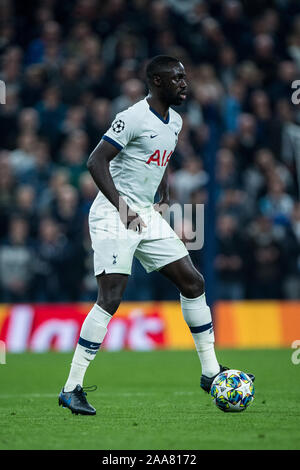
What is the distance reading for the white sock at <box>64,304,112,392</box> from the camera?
655 cm

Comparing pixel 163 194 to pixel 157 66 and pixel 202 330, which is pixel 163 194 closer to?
pixel 157 66

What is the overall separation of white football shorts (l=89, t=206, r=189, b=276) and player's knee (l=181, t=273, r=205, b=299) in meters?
0.21

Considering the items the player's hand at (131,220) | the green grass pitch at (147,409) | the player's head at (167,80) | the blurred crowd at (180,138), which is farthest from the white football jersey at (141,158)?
the blurred crowd at (180,138)

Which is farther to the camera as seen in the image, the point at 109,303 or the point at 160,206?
the point at 160,206

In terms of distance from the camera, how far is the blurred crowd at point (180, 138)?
13.3 meters

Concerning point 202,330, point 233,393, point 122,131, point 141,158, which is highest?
point 122,131

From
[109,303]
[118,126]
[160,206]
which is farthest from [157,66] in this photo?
[109,303]

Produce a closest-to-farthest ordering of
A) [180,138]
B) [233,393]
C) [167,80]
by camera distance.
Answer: [233,393], [167,80], [180,138]

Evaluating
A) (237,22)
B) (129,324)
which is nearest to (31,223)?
(129,324)

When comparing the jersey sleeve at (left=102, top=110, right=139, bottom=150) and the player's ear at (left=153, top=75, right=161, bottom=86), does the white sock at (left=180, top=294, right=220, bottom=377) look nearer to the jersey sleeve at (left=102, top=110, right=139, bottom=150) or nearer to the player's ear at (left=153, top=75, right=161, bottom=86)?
the jersey sleeve at (left=102, top=110, right=139, bottom=150)

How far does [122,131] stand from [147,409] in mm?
2056

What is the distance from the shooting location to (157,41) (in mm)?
16219

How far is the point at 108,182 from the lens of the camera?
6.52 m

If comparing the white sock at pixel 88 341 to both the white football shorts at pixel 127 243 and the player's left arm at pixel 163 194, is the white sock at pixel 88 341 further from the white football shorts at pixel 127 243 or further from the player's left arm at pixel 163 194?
the player's left arm at pixel 163 194
